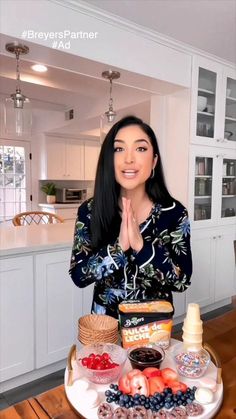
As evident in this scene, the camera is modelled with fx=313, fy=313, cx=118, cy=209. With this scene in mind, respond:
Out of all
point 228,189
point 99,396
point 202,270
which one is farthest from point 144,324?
point 228,189

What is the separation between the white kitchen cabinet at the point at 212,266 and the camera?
2.79 meters

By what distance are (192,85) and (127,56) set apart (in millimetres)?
706

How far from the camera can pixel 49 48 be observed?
5.63 feet

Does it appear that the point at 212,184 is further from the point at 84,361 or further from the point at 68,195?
the point at 68,195

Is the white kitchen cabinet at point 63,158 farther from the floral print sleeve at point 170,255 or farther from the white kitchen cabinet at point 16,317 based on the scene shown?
the floral print sleeve at point 170,255

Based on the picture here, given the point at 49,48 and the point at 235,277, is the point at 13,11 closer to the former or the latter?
the point at 49,48

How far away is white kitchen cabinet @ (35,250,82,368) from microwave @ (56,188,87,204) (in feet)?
11.7

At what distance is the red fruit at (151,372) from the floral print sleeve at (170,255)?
37 cm

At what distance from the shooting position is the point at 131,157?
3.45ft

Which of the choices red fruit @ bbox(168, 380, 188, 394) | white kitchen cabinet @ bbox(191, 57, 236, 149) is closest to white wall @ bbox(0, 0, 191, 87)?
white kitchen cabinet @ bbox(191, 57, 236, 149)

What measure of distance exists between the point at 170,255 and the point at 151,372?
0.47 m

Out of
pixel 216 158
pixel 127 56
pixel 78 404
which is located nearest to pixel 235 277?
pixel 216 158

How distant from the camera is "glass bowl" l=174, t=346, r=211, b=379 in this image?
2.55 ft

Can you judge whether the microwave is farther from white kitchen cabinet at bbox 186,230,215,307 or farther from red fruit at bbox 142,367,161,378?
red fruit at bbox 142,367,161,378
